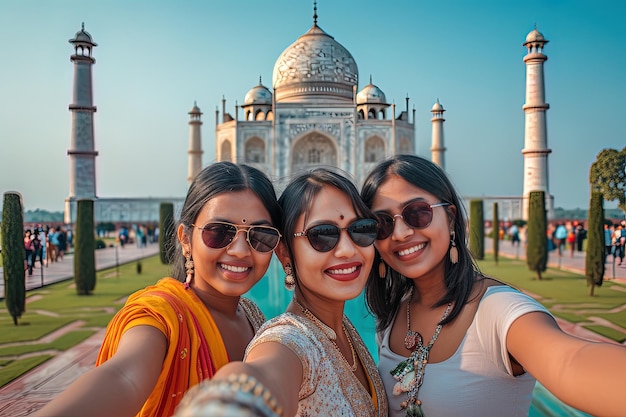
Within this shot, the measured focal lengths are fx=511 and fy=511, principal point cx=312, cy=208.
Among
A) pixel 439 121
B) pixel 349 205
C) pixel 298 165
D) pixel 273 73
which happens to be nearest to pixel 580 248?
pixel 439 121

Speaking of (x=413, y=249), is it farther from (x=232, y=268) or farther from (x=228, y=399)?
(x=228, y=399)

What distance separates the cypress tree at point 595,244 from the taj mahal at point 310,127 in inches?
413

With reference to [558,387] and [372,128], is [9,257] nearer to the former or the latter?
[558,387]

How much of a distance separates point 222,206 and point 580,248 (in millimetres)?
12023

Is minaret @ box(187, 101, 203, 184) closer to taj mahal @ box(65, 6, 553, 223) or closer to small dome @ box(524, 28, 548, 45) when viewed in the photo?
taj mahal @ box(65, 6, 553, 223)

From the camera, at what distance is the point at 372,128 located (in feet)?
61.4

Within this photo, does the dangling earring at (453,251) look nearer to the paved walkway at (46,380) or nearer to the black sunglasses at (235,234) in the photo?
the black sunglasses at (235,234)

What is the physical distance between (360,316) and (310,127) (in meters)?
13.8

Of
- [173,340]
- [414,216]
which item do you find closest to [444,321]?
[414,216]

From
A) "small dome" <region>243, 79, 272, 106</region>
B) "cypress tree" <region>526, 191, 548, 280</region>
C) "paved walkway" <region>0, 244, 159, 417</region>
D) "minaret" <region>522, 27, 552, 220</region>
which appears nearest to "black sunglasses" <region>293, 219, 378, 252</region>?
"paved walkway" <region>0, 244, 159, 417</region>

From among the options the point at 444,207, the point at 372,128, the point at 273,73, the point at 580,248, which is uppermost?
the point at 273,73

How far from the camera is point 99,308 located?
18.6ft

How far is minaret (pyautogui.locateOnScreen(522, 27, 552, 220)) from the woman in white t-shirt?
15.2 meters

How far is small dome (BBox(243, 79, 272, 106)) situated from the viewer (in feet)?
66.9
